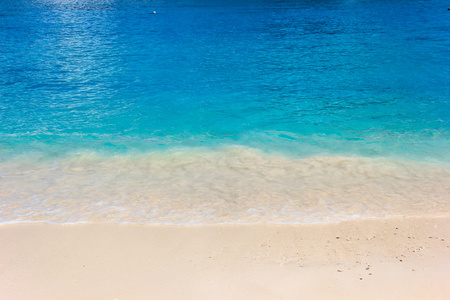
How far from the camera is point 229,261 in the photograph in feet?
16.6

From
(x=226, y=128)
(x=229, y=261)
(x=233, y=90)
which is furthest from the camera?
(x=233, y=90)

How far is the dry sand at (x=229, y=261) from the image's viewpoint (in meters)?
4.52

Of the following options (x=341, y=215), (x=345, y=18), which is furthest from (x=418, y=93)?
(x=345, y=18)

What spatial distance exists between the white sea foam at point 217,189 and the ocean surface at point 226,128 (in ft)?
0.12

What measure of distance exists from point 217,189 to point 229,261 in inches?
93.4

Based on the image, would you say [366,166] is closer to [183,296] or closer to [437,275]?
[437,275]

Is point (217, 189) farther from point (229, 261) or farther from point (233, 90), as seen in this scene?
point (233, 90)

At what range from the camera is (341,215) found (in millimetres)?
6195

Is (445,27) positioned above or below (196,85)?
above

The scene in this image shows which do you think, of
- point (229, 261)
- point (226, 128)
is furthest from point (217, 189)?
point (226, 128)

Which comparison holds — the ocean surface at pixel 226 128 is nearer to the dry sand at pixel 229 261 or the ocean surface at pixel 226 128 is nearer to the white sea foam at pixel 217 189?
the white sea foam at pixel 217 189

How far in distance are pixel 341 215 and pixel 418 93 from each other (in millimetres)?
9669

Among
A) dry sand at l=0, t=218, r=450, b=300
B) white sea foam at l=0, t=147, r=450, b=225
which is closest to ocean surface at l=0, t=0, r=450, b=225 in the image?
white sea foam at l=0, t=147, r=450, b=225

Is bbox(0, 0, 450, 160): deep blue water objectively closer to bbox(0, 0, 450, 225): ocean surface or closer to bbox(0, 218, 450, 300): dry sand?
bbox(0, 0, 450, 225): ocean surface
